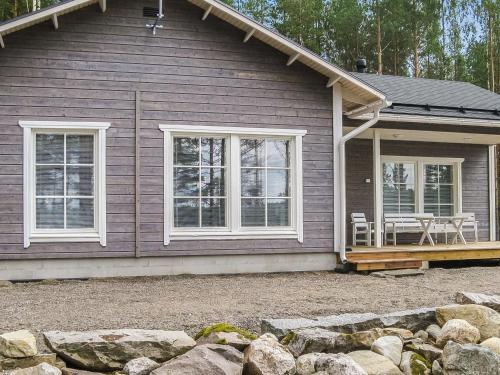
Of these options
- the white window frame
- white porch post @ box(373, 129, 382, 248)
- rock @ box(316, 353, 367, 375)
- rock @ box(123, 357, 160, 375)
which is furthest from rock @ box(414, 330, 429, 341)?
the white window frame

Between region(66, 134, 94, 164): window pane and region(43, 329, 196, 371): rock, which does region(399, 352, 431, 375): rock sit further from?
region(66, 134, 94, 164): window pane

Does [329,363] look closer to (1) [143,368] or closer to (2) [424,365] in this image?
(2) [424,365]

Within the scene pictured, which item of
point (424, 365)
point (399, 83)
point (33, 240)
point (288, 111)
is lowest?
point (424, 365)

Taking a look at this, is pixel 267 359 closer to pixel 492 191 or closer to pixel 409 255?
pixel 409 255

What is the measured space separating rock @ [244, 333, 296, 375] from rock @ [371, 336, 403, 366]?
0.83 m

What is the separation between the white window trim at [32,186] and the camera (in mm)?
8125

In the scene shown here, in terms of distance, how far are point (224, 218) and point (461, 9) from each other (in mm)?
20291

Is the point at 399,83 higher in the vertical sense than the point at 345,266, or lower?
higher

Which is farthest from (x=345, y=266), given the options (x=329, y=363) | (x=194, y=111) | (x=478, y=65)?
(x=478, y=65)

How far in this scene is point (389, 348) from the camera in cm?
505

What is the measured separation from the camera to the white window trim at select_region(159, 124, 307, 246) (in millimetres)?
8656

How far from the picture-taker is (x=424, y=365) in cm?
509

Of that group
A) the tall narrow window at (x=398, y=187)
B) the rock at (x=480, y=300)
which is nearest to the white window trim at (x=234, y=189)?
the rock at (x=480, y=300)

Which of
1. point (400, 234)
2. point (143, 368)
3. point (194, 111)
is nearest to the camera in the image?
point (143, 368)
